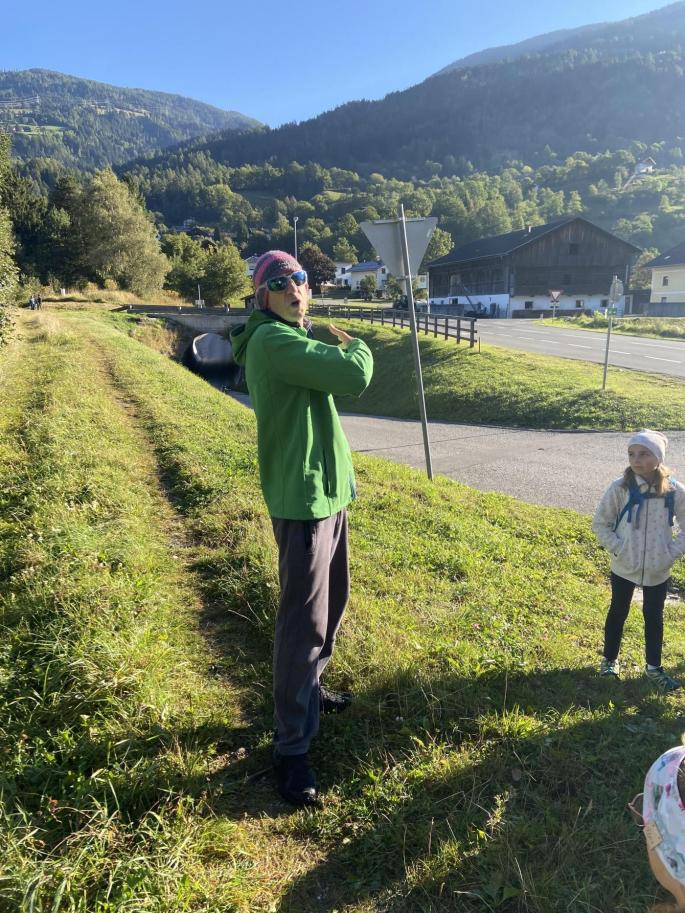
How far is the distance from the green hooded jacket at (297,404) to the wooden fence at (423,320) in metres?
21.4

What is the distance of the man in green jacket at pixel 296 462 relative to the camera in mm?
2203

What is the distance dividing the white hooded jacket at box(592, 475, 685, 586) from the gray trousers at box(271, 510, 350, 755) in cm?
218

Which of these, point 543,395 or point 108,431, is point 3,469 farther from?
point 543,395

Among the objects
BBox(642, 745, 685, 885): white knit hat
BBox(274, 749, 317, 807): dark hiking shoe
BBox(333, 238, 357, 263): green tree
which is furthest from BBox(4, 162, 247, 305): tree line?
BBox(333, 238, 357, 263): green tree

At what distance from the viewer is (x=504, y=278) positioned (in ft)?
204

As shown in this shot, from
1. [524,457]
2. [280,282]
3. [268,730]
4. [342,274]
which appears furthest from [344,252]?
[268,730]

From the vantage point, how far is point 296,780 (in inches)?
92.8

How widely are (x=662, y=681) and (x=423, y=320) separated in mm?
27732

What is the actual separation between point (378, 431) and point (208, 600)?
11786 mm

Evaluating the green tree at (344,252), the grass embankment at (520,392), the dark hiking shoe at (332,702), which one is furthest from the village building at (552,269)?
the dark hiking shoe at (332,702)

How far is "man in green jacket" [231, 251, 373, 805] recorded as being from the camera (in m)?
2.20

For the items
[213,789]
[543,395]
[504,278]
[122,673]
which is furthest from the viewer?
[504,278]

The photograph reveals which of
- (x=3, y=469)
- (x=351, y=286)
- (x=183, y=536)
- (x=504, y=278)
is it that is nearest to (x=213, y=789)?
(x=183, y=536)

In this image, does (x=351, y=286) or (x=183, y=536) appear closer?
(x=183, y=536)
